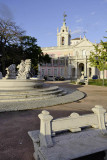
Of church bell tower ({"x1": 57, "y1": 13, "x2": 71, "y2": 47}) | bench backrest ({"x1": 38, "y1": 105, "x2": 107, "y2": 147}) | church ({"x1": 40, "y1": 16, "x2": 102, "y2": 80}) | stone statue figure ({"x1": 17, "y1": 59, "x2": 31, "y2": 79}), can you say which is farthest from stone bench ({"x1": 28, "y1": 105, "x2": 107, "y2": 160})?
church bell tower ({"x1": 57, "y1": 13, "x2": 71, "y2": 47})

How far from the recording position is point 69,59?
138ft

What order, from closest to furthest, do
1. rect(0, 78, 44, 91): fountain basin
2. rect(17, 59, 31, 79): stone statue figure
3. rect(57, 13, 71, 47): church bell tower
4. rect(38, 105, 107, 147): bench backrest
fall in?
rect(38, 105, 107, 147): bench backrest
rect(0, 78, 44, 91): fountain basin
rect(17, 59, 31, 79): stone statue figure
rect(57, 13, 71, 47): church bell tower

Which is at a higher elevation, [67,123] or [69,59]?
[69,59]

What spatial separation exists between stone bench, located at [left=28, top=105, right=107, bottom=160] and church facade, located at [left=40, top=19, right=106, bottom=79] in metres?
35.9

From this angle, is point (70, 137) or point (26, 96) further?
point (26, 96)

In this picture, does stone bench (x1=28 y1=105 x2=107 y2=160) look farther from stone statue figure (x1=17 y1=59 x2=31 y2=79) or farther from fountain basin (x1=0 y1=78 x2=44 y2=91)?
stone statue figure (x1=17 y1=59 x2=31 y2=79)

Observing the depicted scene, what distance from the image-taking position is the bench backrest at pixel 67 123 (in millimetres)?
2654

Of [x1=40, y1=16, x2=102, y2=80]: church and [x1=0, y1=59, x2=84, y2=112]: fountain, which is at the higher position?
[x1=40, y1=16, x2=102, y2=80]: church

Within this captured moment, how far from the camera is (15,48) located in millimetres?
23172

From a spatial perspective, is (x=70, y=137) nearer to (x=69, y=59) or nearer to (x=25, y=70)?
(x=25, y=70)

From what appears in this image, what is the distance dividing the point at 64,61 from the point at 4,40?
2669cm

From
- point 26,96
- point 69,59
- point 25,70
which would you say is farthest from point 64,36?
point 26,96

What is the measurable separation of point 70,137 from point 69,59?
4044cm

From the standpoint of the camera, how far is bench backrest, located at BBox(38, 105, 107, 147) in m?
2.65
